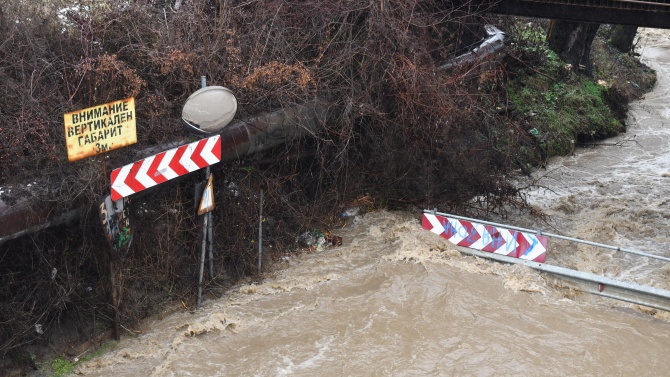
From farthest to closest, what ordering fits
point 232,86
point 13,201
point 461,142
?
point 461,142 → point 232,86 → point 13,201

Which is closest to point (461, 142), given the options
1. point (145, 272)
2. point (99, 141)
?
point (145, 272)

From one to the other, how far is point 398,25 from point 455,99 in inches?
53.0

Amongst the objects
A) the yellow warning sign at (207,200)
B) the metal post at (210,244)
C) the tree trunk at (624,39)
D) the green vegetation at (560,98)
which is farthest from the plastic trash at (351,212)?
the tree trunk at (624,39)

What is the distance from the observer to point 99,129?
25.5 ft

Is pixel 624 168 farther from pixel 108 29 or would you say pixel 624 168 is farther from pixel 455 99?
pixel 108 29

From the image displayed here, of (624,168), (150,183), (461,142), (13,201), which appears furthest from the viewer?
(624,168)

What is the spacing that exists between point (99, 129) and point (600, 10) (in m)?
7.95

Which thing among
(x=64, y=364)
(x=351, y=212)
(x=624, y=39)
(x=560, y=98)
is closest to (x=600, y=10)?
(x=351, y=212)

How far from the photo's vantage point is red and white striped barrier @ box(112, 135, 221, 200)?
8070 mm

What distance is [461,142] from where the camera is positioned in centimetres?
1195

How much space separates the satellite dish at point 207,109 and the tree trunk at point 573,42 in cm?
1345

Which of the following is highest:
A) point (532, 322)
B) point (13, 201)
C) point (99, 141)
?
point (99, 141)

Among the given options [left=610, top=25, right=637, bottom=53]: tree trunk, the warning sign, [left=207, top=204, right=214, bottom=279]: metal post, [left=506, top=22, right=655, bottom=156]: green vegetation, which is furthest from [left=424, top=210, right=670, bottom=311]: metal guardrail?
[left=610, top=25, right=637, bottom=53]: tree trunk

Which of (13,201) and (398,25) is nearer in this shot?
(13,201)
